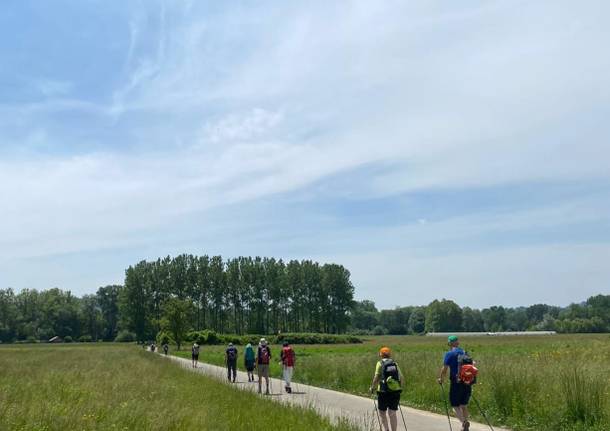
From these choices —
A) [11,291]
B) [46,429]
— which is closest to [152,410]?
[46,429]

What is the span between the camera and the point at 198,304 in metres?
124

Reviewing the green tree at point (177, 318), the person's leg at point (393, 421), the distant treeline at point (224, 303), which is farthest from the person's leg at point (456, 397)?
the distant treeline at point (224, 303)

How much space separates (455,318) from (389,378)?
16260 cm

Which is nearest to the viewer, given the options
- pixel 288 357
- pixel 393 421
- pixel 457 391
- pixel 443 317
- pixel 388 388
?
pixel 393 421

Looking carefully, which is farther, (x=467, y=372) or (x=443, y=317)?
(x=443, y=317)

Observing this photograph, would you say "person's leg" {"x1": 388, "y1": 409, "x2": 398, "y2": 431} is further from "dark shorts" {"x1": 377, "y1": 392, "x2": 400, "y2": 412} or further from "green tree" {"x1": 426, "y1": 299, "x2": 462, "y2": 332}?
"green tree" {"x1": 426, "y1": 299, "x2": 462, "y2": 332}

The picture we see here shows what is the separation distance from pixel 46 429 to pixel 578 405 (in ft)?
30.5

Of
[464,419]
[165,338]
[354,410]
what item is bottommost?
[354,410]

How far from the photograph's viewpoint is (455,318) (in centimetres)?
16638

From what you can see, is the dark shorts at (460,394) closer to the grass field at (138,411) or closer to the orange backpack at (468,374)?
the orange backpack at (468,374)

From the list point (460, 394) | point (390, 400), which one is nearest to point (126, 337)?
point (390, 400)

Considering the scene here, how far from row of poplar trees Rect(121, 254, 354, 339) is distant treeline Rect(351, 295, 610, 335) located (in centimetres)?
2482

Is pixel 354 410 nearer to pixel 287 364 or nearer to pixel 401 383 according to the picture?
pixel 401 383

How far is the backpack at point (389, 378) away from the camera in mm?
10712
